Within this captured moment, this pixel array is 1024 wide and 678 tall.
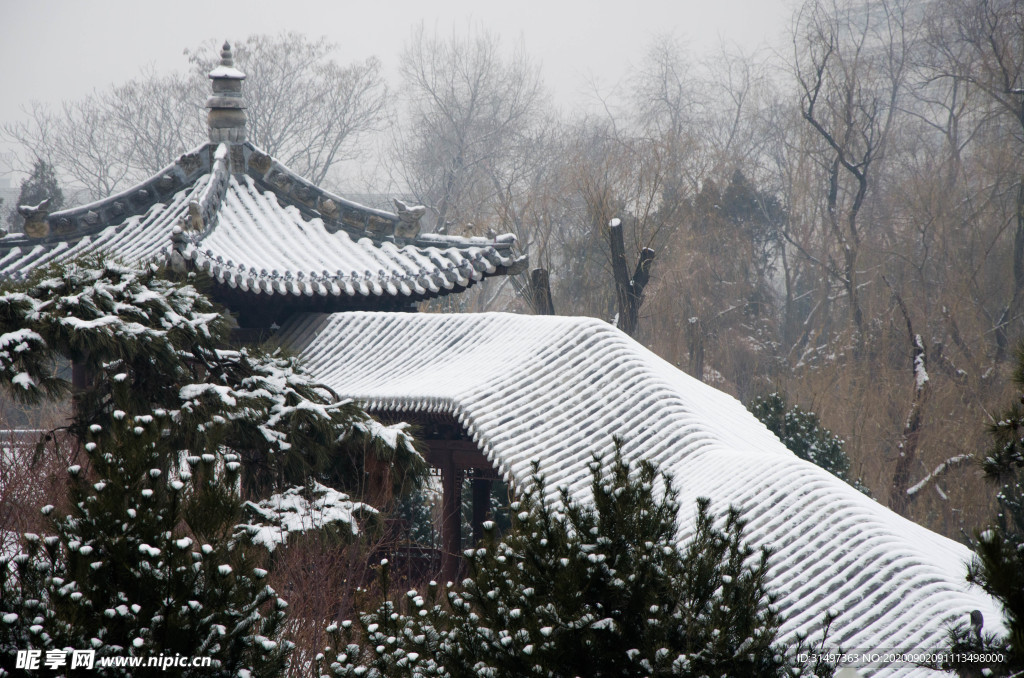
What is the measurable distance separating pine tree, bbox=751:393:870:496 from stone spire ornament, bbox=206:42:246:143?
643cm

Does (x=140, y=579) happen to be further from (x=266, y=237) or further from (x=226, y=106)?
(x=226, y=106)

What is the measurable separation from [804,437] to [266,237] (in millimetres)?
6350

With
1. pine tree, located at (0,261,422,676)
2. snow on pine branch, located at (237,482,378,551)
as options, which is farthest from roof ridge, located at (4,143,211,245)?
snow on pine branch, located at (237,482,378,551)

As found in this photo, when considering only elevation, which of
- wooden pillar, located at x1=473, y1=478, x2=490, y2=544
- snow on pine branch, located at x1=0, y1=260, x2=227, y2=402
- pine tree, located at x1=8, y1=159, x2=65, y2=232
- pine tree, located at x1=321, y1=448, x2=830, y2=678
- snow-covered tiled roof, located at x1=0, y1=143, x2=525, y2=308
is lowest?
wooden pillar, located at x1=473, y1=478, x2=490, y2=544

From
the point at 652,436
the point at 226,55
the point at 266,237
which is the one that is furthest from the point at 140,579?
the point at 226,55

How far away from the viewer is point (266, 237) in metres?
8.38

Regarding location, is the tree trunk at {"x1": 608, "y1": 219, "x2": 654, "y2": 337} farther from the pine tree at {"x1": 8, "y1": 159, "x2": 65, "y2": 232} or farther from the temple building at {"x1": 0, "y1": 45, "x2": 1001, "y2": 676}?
the pine tree at {"x1": 8, "y1": 159, "x2": 65, "y2": 232}

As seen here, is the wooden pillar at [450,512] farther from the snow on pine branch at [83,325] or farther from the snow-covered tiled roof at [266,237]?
the snow on pine branch at [83,325]

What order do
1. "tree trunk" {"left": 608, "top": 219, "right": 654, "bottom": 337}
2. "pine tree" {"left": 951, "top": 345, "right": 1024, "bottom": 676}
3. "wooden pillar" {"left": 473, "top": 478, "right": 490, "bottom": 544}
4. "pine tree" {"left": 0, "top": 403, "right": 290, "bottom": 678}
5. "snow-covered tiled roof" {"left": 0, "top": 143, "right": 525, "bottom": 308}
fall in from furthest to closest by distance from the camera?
"tree trunk" {"left": 608, "top": 219, "right": 654, "bottom": 337} < "wooden pillar" {"left": 473, "top": 478, "right": 490, "bottom": 544} < "snow-covered tiled roof" {"left": 0, "top": 143, "right": 525, "bottom": 308} < "pine tree" {"left": 0, "top": 403, "right": 290, "bottom": 678} < "pine tree" {"left": 951, "top": 345, "right": 1024, "bottom": 676}

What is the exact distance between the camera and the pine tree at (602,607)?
2.67m

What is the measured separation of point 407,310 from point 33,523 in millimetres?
3842

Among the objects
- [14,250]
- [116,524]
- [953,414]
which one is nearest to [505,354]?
[116,524]

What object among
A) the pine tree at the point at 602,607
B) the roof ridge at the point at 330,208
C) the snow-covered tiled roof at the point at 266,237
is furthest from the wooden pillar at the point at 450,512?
the pine tree at the point at 602,607

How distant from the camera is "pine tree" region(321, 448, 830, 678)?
2.67 m
